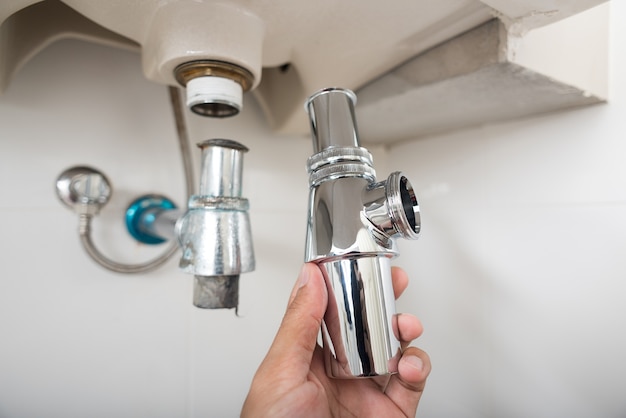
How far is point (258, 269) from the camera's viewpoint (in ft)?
1.86

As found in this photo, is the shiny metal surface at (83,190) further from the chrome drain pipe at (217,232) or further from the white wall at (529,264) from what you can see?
the white wall at (529,264)

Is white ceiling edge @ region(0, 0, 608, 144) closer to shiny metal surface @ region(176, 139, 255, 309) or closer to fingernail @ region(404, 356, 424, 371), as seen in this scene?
shiny metal surface @ region(176, 139, 255, 309)

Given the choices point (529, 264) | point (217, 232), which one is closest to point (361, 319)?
point (217, 232)

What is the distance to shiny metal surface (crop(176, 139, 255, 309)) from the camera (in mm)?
334

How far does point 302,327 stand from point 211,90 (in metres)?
0.23

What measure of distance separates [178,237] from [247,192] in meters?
0.20

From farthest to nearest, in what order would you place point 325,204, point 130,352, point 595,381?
point 130,352
point 595,381
point 325,204

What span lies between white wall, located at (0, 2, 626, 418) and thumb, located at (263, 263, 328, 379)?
29 centimetres

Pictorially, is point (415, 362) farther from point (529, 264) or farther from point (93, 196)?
point (93, 196)

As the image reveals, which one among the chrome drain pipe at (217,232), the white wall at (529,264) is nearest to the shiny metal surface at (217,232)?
the chrome drain pipe at (217,232)

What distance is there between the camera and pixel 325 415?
0.31 m

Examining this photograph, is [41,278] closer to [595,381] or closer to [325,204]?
[325,204]

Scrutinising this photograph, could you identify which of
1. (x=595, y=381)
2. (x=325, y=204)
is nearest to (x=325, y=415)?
(x=325, y=204)

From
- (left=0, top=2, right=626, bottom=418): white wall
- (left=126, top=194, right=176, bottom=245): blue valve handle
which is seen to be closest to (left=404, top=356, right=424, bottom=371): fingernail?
(left=0, top=2, right=626, bottom=418): white wall
